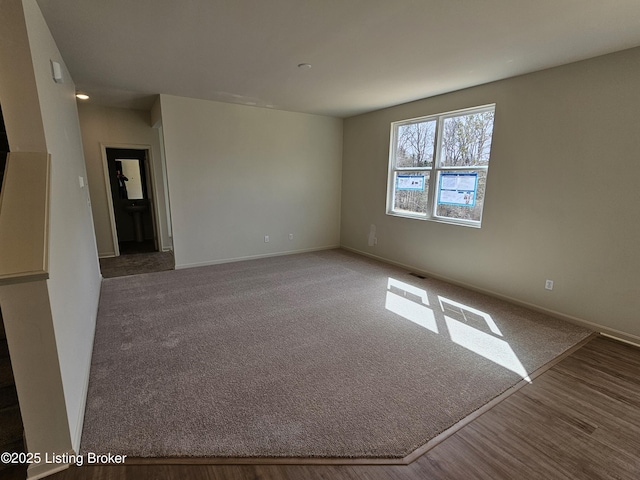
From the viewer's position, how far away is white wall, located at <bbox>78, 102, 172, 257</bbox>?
4.96 metres

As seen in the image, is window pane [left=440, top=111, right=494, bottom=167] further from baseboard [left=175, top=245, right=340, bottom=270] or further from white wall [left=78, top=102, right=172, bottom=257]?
white wall [left=78, top=102, right=172, bottom=257]

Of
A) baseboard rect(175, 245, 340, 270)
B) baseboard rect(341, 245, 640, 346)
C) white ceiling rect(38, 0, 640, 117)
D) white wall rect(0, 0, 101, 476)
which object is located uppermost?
white ceiling rect(38, 0, 640, 117)

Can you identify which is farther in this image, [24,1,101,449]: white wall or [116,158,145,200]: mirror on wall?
[116,158,145,200]: mirror on wall

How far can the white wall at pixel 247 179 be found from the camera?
451 centimetres

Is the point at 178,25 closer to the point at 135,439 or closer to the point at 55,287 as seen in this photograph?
the point at 55,287

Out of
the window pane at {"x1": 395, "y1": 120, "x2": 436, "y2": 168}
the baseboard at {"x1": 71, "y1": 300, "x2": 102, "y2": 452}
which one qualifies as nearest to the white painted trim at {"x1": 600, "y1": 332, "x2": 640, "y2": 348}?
the window pane at {"x1": 395, "y1": 120, "x2": 436, "y2": 168}

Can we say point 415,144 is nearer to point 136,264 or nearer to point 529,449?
point 529,449

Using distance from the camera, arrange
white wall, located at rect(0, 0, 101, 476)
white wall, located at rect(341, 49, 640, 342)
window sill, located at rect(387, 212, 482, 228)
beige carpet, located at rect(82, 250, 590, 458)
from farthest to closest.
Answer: window sill, located at rect(387, 212, 482, 228) → white wall, located at rect(341, 49, 640, 342) → beige carpet, located at rect(82, 250, 590, 458) → white wall, located at rect(0, 0, 101, 476)

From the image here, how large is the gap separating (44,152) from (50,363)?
3.60 feet

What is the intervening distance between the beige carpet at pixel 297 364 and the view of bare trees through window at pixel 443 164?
1.21 m

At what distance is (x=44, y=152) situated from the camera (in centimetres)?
159

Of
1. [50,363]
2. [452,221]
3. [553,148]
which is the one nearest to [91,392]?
[50,363]

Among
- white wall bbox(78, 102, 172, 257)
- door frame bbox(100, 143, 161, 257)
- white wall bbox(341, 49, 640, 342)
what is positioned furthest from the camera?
door frame bbox(100, 143, 161, 257)

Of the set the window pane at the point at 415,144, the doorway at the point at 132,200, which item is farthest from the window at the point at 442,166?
the doorway at the point at 132,200
